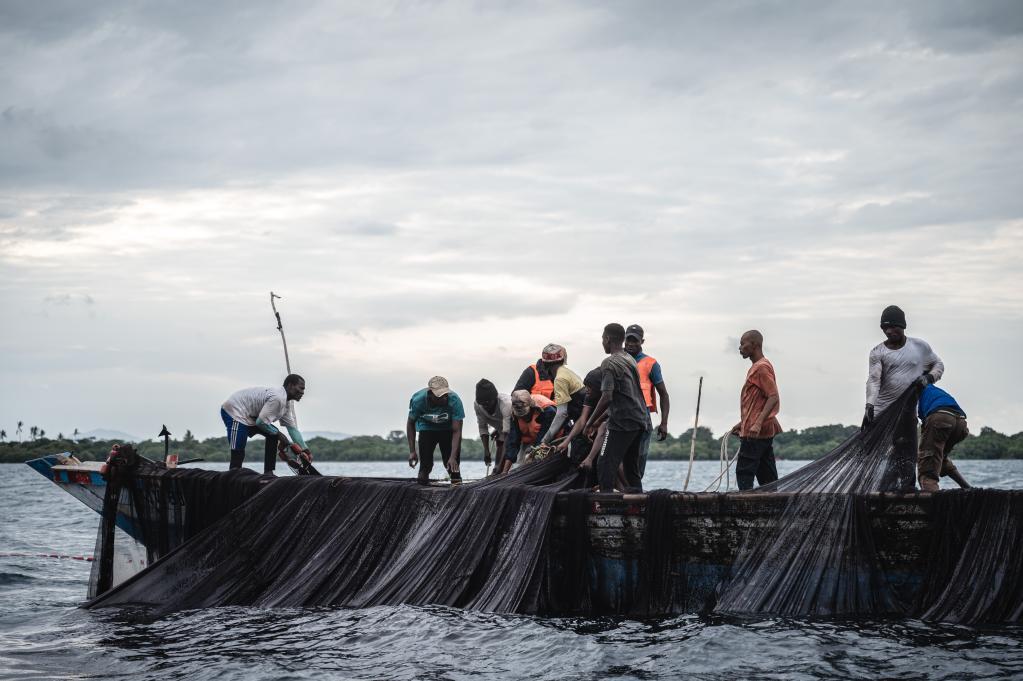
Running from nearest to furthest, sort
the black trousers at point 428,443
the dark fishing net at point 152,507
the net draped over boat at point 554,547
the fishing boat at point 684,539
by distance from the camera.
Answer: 1. the net draped over boat at point 554,547
2. the fishing boat at point 684,539
3. the black trousers at point 428,443
4. the dark fishing net at point 152,507

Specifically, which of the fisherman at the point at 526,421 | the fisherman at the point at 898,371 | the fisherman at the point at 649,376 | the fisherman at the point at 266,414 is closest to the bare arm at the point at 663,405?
the fisherman at the point at 649,376

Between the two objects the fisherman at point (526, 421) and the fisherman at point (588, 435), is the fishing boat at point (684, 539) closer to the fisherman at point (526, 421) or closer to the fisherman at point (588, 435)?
the fisherman at point (588, 435)

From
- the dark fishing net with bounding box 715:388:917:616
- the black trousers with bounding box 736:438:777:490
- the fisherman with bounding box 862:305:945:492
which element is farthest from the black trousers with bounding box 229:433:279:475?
the fisherman with bounding box 862:305:945:492

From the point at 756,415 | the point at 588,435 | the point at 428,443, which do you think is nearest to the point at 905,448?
the point at 756,415

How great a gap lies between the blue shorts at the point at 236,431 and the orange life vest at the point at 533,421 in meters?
3.38

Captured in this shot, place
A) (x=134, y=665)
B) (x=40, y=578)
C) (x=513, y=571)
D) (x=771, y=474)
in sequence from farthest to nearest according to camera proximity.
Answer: (x=40, y=578), (x=771, y=474), (x=513, y=571), (x=134, y=665)

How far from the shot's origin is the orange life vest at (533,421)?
1082 cm

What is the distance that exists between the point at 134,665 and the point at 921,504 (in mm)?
6419

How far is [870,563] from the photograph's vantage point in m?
8.13

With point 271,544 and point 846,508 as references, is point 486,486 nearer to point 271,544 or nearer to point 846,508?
point 271,544

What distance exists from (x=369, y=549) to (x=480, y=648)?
235cm

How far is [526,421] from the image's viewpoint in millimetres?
11000

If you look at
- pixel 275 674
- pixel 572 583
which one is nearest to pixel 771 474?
pixel 572 583

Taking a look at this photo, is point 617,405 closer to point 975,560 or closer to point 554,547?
point 554,547
